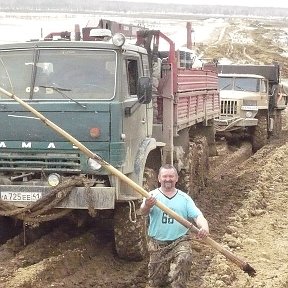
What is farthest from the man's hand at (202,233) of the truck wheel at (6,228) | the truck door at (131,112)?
the truck wheel at (6,228)

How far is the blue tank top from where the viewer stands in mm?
5470

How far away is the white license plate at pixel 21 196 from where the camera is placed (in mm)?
6594

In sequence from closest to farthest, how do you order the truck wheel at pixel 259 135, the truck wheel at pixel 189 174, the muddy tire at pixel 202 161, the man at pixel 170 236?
the man at pixel 170 236 < the truck wheel at pixel 189 174 < the muddy tire at pixel 202 161 < the truck wheel at pixel 259 135

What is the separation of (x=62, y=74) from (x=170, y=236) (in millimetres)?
2303

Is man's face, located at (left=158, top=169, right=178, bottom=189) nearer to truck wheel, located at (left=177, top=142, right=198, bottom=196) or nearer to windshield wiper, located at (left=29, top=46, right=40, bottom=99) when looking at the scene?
windshield wiper, located at (left=29, top=46, right=40, bottom=99)

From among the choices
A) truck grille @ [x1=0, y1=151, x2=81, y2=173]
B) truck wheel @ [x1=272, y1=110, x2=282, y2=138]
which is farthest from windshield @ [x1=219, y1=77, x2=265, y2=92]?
truck grille @ [x1=0, y1=151, x2=81, y2=173]

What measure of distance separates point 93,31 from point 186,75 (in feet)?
7.29

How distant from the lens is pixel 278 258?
7.57 m

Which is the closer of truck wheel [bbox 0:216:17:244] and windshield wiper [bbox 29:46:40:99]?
windshield wiper [bbox 29:46:40:99]

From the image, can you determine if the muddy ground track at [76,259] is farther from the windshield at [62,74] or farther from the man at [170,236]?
the windshield at [62,74]

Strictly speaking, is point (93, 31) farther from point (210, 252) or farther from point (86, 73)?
point (210, 252)

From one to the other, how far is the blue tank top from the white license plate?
5.01ft

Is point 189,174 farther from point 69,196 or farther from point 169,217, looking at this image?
point 169,217

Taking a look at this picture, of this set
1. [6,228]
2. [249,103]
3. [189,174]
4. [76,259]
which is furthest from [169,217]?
[249,103]
